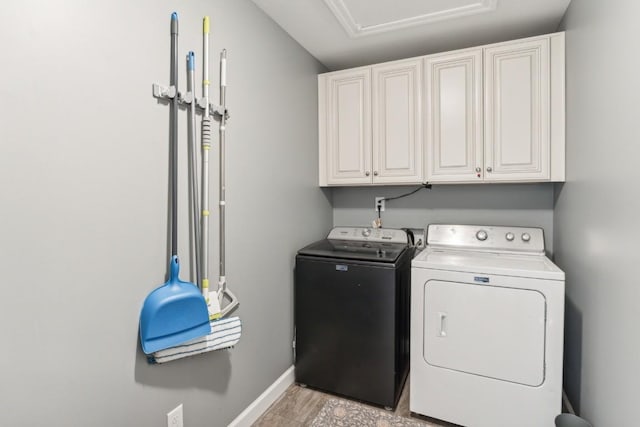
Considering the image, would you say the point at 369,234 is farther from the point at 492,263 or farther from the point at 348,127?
the point at 492,263

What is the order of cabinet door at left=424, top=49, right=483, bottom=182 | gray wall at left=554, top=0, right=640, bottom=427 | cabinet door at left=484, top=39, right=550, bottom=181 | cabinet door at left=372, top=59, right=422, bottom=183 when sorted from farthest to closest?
cabinet door at left=372, top=59, right=422, bottom=183
cabinet door at left=424, top=49, right=483, bottom=182
cabinet door at left=484, top=39, right=550, bottom=181
gray wall at left=554, top=0, right=640, bottom=427

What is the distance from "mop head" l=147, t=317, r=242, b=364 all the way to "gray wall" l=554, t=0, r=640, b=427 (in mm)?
1519

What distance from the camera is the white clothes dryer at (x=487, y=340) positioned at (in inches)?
64.3

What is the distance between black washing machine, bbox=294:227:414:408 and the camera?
196cm

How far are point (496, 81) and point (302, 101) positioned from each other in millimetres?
1237

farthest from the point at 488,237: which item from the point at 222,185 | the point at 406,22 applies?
the point at 222,185

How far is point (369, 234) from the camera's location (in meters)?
2.56

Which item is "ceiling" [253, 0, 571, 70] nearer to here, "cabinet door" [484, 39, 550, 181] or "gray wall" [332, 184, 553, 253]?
"cabinet door" [484, 39, 550, 181]

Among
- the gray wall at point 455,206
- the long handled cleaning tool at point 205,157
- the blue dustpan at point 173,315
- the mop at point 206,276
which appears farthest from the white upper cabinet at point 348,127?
the blue dustpan at point 173,315

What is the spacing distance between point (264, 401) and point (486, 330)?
4.29 ft

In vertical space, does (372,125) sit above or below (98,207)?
above

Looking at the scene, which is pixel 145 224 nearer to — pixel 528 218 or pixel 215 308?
pixel 215 308

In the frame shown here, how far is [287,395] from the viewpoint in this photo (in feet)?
6.98

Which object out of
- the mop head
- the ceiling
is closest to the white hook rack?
the ceiling
